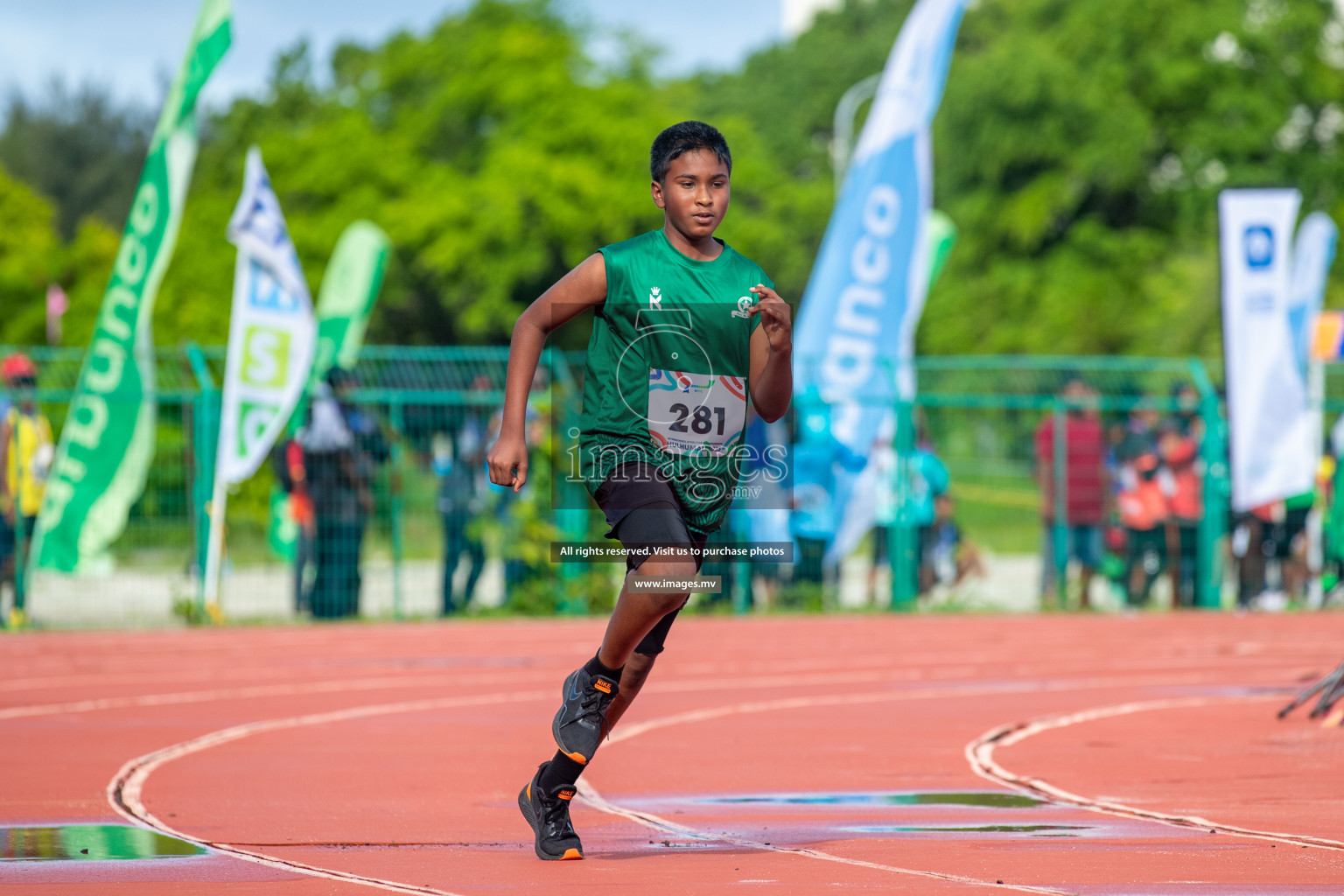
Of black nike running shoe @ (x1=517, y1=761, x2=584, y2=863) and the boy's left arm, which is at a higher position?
the boy's left arm

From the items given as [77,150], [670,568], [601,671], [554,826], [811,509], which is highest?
[77,150]

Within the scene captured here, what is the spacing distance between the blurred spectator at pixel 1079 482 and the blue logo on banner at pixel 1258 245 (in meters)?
1.92

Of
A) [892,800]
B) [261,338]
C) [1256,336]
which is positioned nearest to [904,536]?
[1256,336]

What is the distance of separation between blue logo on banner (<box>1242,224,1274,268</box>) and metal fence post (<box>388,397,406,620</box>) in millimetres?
7489

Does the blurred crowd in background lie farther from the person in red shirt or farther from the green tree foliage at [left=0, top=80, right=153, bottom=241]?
the green tree foliage at [left=0, top=80, right=153, bottom=241]

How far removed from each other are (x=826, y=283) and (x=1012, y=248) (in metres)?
34.7

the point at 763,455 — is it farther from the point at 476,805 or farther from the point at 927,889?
the point at 927,889

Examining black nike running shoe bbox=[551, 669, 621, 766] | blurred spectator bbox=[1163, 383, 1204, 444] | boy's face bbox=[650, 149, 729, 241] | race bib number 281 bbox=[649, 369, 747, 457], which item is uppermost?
blurred spectator bbox=[1163, 383, 1204, 444]

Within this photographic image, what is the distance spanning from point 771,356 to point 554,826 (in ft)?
4.78

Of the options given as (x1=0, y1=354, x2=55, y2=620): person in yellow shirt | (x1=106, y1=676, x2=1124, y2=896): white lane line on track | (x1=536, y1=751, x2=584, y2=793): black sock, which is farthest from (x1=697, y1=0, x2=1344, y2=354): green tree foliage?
(x1=536, y1=751, x2=584, y2=793): black sock

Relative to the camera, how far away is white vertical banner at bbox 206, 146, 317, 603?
49.2ft

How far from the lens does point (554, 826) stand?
17.1 ft

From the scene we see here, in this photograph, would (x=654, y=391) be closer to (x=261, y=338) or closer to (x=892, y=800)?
(x=892, y=800)

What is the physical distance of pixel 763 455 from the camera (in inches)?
615
